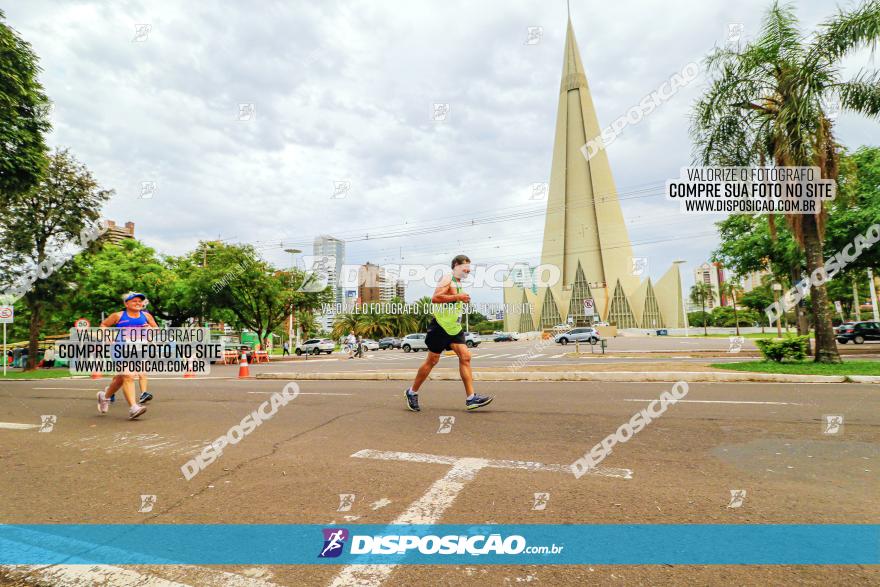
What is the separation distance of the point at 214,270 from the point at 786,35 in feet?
104

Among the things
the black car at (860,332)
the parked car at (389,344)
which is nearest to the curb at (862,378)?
the black car at (860,332)

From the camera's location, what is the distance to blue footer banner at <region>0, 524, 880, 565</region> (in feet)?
7.04

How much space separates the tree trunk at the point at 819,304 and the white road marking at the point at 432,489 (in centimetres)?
1184

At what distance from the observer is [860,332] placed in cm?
2959

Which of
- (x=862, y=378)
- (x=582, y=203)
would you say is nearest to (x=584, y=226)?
(x=582, y=203)

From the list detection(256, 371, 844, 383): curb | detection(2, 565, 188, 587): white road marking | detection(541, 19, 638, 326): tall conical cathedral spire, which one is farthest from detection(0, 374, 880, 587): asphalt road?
detection(541, 19, 638, 326): tall conical cathedral spire

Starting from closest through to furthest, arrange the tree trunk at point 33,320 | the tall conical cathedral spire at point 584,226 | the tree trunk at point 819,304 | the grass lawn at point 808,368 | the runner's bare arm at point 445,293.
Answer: the runner's bare arm at point 445,293 < the grass lawn at point 808,368 < the tree trunk at point 819,304 < the tree trunk at point 33,320 < the tall conical cathedral spire at point 584,226

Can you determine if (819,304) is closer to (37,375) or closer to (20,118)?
(20,118)

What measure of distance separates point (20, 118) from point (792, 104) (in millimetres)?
18667

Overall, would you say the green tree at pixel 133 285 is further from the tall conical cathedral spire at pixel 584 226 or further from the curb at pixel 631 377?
the tall conical cathedral spire at pixel 584 226

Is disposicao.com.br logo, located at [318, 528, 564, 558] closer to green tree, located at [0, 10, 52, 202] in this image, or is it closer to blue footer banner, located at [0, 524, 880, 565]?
blue footer banner, located at [0, 524, 880, 565]

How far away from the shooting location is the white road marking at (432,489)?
6.64 feet

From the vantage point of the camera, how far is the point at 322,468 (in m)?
3.64

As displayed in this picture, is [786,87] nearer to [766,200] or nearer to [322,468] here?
[766,200]
